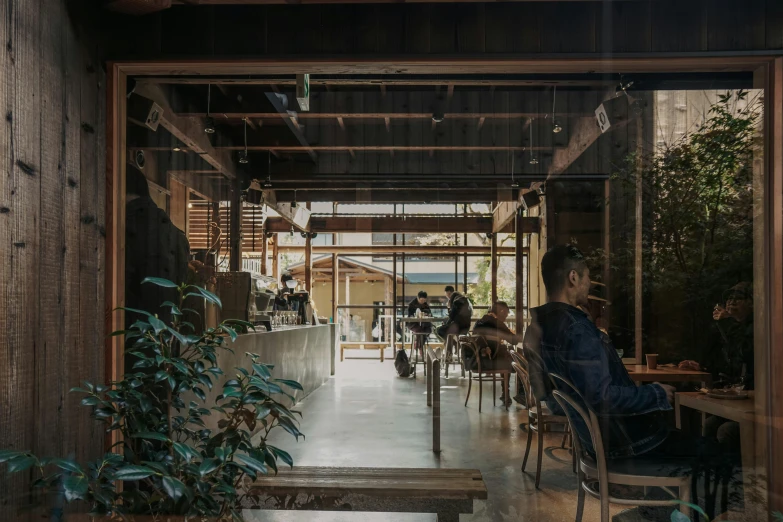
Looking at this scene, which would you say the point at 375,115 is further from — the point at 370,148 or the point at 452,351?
the point at 452,351

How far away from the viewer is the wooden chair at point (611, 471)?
8.89 ft

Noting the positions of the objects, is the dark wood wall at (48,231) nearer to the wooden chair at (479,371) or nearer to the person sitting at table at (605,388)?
the wooden chair at (479,371)

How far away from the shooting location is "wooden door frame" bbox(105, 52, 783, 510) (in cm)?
293

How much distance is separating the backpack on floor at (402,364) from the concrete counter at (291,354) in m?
0.34

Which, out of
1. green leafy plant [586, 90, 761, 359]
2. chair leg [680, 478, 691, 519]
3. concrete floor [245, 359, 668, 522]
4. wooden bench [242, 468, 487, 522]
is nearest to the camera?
wooden bench [242, 468, 487, 522]

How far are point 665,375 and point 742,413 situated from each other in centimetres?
35

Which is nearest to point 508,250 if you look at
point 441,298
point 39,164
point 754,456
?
point 441,298

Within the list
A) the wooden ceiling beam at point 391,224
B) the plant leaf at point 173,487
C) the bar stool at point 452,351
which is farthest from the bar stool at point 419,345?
the plant leaf at point 173,487

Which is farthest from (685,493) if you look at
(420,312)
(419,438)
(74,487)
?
(74,487)

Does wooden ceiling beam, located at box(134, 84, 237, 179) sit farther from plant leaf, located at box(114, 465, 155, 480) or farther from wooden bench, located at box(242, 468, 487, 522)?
plant leaf, located at box(114, 465, 155, 480)

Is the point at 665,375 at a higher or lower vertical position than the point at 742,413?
higher

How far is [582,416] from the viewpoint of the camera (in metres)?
2.73

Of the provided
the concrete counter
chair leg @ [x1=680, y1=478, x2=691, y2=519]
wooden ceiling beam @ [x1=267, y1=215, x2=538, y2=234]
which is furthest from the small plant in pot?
chair leg @ [x1=680, y1=478, x2=691, y2=519]

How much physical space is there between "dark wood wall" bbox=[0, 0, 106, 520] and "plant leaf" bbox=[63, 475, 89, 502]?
61 centimetres
